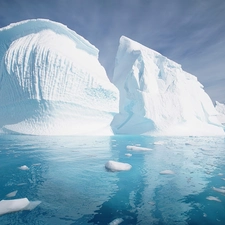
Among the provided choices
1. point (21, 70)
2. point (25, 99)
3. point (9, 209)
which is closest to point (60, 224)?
point (9, 209)

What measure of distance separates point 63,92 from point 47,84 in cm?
162

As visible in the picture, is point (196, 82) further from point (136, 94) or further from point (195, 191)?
point (195, 191)

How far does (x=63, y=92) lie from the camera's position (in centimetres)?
1677

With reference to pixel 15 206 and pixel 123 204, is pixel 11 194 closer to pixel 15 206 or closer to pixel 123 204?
pixel 15 206

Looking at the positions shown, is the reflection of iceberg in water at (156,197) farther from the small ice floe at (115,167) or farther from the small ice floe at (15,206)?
the small ice floe at (15,206)

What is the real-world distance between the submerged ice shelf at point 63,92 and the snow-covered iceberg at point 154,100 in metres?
0.14

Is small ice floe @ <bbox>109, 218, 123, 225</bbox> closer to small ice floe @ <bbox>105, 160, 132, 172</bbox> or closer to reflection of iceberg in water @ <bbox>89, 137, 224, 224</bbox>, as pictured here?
reflection of iceberg in water @ <bbox>89, 137, 224, 224</bbox>

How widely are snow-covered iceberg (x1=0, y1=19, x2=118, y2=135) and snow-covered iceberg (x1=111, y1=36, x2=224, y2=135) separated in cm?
682

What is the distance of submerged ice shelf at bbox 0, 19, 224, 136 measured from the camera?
1600cm

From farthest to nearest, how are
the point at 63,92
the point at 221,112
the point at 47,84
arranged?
the point at 221,112
the point at 63,92
the point at 47,84

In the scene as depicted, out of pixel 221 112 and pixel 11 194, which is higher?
pixel 221 112

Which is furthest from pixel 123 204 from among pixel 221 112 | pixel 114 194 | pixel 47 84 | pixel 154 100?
pixel 221 112

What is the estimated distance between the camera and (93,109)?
18.8m

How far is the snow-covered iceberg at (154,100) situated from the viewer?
923 inches
